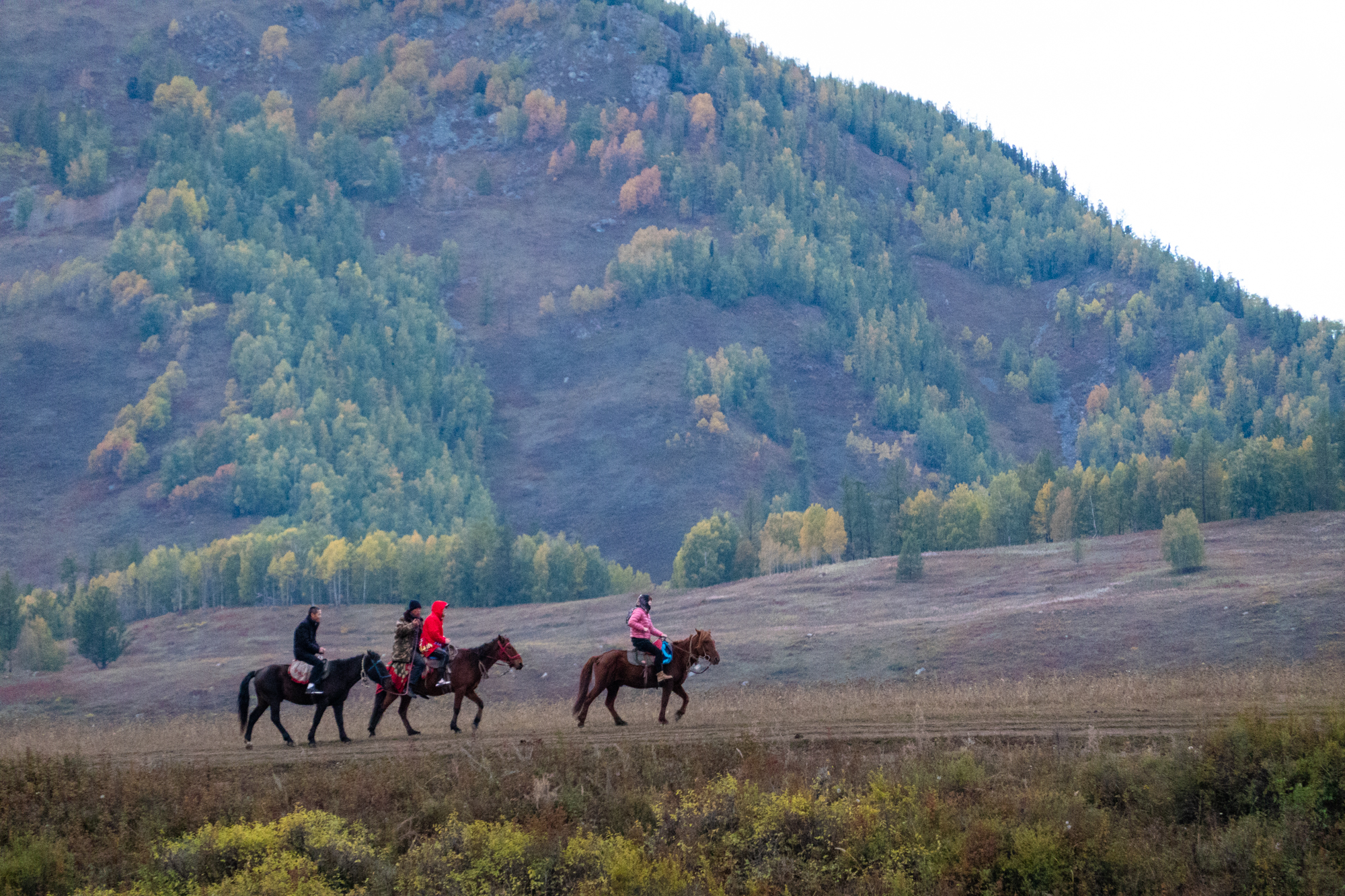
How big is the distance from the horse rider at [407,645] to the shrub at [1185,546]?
67268 mm

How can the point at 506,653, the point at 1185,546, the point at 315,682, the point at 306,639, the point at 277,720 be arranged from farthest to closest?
the point at 1185,546 → the point at 506,653 → the point at 315,682 → the point at 277,720 → the point at 306,639

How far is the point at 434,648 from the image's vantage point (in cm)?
2727

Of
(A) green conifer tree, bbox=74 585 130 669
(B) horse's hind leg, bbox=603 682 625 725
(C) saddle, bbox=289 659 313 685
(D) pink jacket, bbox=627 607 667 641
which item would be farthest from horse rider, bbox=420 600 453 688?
(A) green conifer tree, bbox=74 585 130 669

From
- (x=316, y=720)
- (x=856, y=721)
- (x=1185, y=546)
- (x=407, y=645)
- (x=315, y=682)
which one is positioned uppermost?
(x=407, y=645)

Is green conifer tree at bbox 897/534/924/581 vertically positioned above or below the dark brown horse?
below

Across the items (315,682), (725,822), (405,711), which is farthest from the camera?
(315,682)

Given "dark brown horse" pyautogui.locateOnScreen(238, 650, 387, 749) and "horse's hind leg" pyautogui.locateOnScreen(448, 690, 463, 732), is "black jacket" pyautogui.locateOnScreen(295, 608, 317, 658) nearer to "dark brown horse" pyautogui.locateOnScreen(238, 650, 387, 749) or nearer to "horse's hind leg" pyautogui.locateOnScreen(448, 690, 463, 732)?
"dark brown horse" pyautogui.locateOnScreen(238, 650, 387, 749)

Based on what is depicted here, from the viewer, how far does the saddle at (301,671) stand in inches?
1063

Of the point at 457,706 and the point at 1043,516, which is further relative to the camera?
the point at 1043,516

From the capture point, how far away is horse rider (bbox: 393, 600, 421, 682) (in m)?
27.1

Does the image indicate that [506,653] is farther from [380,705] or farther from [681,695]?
[681,695]

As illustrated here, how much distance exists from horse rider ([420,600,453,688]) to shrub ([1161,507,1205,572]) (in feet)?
219

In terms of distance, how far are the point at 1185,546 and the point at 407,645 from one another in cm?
6769

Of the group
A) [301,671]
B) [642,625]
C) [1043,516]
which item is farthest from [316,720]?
[1043,516]
